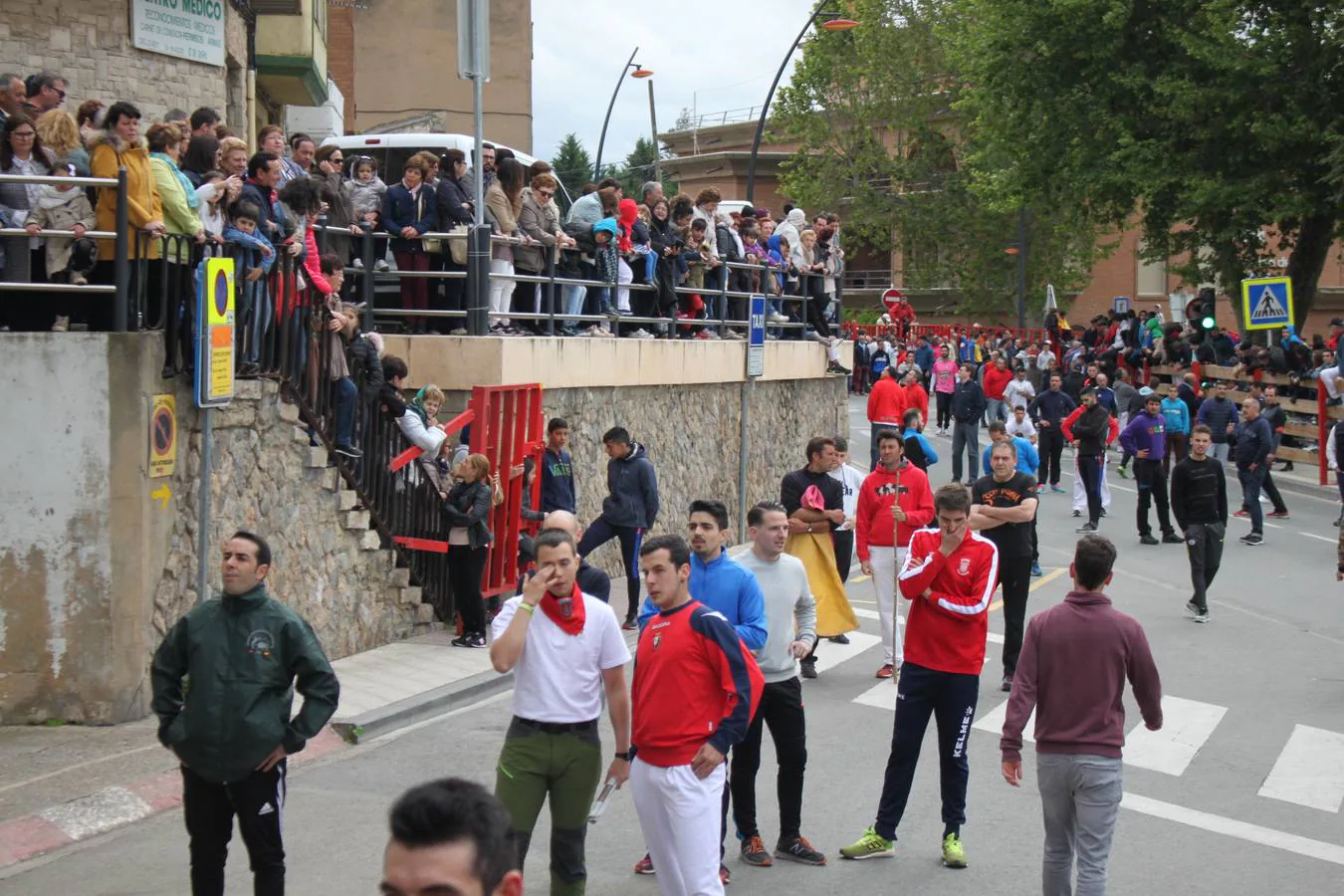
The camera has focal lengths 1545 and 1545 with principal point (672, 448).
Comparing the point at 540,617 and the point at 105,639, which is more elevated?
the point at 540,617

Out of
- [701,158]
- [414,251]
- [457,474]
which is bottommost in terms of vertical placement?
[457,474]

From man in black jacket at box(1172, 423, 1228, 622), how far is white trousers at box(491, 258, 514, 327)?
6.65 m

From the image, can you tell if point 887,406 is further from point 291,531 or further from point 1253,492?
point 291,531

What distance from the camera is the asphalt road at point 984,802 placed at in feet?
25.0

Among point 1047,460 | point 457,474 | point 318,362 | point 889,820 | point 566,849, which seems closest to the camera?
point 566,849

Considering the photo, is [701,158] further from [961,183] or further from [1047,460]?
[1047,460]

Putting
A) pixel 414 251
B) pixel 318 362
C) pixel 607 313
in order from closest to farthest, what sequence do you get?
pixel 318 362, pixel 414 251, pixel 607 313

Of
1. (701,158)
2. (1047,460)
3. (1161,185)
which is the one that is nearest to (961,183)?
(701,158)

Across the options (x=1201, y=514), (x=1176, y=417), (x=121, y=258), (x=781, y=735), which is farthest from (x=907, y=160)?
(x=781, y=735)

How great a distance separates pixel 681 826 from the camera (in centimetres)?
613

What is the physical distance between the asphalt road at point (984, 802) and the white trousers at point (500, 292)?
4506mm

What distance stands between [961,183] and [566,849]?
2384 inches

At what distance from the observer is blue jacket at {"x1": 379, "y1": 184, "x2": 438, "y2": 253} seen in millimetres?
14727

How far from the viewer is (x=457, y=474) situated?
12953 millimetres
